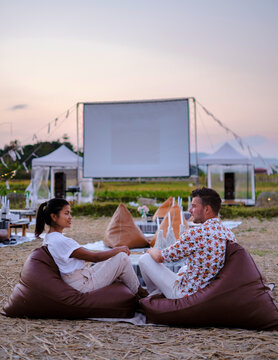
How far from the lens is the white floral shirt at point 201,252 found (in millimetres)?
2754

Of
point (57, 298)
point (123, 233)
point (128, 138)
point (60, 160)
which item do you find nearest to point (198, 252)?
point (57, 298)

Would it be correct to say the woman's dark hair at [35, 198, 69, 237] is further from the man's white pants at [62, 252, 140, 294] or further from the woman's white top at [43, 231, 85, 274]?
the man's white pants at [62, 252, 140, 294]

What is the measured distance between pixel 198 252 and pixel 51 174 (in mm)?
13491

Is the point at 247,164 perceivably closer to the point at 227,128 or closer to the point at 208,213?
the point at 227,128

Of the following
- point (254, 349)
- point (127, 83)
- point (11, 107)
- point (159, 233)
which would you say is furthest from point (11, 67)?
point (254, 349)

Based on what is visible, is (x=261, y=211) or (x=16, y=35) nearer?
(x=16, y=35)

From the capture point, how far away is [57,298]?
2963 millimetres

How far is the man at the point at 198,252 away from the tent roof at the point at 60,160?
1218cm

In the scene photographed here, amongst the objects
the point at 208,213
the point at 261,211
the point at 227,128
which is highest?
the point at 227,128

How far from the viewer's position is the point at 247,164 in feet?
52.5

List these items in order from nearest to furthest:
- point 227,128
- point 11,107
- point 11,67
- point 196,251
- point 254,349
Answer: point 254,349, point 196,251, point 11,67, point 227,128, point 11,107

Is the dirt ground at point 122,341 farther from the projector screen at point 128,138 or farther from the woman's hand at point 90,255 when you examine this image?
the projector screen at point 128,138

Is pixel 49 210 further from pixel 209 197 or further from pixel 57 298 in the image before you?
pixel 209 197

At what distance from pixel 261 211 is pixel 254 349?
390 inches
